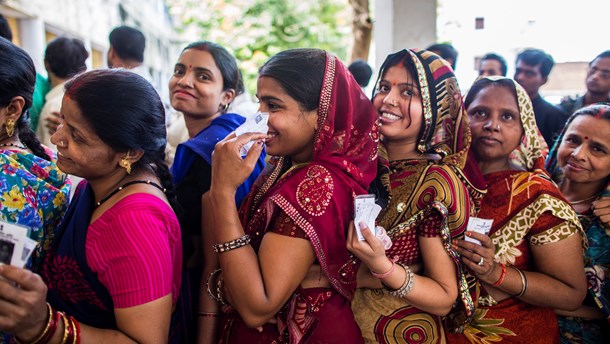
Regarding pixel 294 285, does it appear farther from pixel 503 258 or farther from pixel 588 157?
pixel 588 157

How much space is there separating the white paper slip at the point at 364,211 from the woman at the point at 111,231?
1.94ft

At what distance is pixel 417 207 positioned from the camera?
1753 millimetres

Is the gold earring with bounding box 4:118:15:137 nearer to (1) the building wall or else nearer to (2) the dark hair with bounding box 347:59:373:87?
(1) the building wall

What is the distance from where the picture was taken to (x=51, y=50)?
3.63 metres

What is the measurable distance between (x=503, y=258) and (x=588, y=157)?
0.71 meters

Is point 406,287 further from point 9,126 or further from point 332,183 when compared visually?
point 9,126

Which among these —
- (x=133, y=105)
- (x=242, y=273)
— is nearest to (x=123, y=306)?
(x=242, y=273)

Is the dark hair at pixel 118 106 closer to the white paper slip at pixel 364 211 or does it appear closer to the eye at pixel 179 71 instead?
the white paper slip at pixel 364 211

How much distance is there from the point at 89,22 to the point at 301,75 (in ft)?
33.8

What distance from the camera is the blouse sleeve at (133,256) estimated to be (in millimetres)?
1342

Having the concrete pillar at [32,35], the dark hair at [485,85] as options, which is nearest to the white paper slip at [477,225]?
the dark hair at [485,85]

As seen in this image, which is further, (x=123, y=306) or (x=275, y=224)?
(x=275, y=224)

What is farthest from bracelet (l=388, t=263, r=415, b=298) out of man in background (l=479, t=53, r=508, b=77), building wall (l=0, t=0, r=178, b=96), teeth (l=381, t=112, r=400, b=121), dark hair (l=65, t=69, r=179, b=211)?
man in background (l=479, t=53, r=508, b=77)

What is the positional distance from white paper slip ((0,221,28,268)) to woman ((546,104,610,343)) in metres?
2.17
